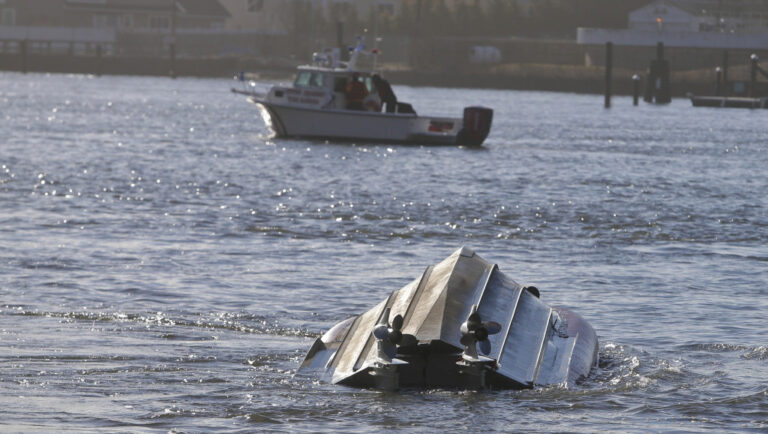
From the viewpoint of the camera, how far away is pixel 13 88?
107 meters

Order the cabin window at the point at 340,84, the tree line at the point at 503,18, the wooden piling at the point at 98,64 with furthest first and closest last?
the wooden piling at the point at 98,64, the tree line at the point at 503,18, the cabin window at the point at 340,84

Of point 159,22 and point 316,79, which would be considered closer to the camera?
point 316,79

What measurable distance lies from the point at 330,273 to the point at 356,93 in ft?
95.3

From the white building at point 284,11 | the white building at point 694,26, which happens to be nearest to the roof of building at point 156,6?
the white building at point 284,11

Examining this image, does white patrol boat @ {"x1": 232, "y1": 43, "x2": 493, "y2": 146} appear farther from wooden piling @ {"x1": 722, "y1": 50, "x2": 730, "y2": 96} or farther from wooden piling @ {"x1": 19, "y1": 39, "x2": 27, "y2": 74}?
wooden piling @ {"x1": 19, "y1": 39, "x2": 27, "y2": 74}

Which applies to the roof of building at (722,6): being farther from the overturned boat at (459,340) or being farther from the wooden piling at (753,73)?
the overturned boat at (459,340)

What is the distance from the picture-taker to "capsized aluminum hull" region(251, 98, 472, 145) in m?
46.5

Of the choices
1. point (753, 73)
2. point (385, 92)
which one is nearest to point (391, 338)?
point (385, 92)

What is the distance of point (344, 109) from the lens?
46469 millimetres

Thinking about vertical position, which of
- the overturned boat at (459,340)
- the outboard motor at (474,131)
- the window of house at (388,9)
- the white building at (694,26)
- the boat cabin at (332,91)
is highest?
the window of house at (388,9)

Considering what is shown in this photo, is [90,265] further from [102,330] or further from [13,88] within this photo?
[13,88]

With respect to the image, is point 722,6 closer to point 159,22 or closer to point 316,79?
point 159,22

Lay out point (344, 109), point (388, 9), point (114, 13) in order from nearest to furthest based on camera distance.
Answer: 1. point (344, 109)
2. point (388, 9)
3. point (114, 13)

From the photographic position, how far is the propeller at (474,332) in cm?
948
